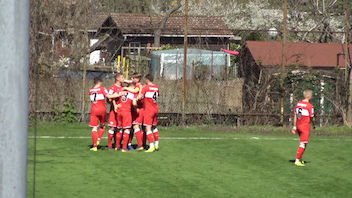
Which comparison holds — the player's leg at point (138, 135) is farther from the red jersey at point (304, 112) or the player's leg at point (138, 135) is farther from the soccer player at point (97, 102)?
the red jersey at point (304, 112)

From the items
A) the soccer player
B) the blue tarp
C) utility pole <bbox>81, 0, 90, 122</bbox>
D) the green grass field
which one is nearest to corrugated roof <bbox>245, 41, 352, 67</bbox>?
the blue tarp

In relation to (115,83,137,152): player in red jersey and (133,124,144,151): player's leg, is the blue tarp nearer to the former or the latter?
(133,124,144,151): player's leg

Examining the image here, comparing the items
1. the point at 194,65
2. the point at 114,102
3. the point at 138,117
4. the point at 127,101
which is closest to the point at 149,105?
the point at 138,117

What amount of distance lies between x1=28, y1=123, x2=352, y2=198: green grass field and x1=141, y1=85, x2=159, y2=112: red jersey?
3.52ft

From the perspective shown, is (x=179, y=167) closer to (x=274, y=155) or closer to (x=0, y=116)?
(x=274, y=155)

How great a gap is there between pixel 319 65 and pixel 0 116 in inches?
895

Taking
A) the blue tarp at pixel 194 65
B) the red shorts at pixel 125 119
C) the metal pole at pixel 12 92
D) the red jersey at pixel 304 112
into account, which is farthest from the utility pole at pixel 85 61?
the metal pole at pixel 12 92

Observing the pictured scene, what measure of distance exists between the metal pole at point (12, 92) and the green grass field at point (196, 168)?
7714 millimetres

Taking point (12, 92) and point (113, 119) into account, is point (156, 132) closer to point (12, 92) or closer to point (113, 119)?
point (113, 119)

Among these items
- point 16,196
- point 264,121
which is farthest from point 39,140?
point 16,196

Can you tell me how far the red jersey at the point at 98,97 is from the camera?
1568cm

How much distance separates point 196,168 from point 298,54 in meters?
9.92

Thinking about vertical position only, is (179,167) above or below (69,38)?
below

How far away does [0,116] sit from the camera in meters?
2.75
